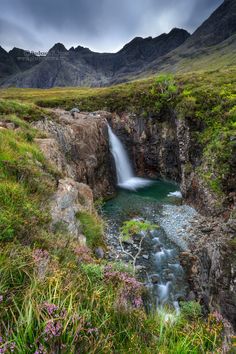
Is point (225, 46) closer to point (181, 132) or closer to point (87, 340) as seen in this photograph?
point (181, 132)

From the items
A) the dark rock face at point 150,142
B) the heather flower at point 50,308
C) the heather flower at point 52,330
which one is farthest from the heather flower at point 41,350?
the dark rock face at point 150,142

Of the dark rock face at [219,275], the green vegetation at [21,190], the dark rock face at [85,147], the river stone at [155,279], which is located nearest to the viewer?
the green vegetation at [21,190]

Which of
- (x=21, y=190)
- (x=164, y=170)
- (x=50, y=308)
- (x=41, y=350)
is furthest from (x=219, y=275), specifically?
(x=164, y=170)

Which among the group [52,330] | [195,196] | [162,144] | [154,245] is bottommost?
[154,245]

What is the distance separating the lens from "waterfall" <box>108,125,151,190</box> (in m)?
33.6

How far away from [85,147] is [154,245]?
13.4 m

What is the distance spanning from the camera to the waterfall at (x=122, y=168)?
33.6 m

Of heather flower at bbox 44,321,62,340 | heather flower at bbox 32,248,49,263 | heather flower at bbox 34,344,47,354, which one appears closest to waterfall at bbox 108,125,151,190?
heather flower at bbox 32,248,49,263

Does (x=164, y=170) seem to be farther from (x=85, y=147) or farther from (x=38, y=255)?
(x=38, y=255)

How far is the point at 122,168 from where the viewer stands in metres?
35.6

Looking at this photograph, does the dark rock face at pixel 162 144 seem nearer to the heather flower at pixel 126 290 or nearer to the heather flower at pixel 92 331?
the heather flower at pixel 126 290

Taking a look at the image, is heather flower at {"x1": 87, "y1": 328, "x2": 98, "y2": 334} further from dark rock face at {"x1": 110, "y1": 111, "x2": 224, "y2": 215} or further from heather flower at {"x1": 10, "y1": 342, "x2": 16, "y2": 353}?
dark rock face at {"x1": 110, "y1": 111, "x2": 224, "y2": 215}

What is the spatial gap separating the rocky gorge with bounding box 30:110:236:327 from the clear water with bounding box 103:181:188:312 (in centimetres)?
89

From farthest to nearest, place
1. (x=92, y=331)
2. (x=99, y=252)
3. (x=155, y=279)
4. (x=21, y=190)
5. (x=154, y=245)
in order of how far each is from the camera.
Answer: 1. (x=154, y=245)
2. (x=155, y=279)
3. (x=99, y=252)
4. (x=21, y=190)
5. (x=92, y=331)
